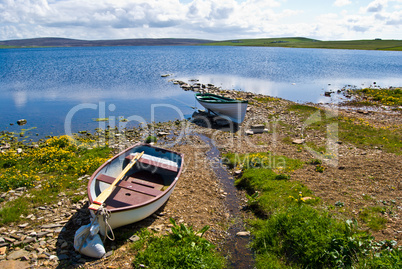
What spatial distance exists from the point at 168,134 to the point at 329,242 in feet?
51.9

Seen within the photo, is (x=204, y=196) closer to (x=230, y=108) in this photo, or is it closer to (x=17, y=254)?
(x=17, y=254)

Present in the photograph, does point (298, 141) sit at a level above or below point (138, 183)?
above

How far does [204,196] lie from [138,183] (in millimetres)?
3238

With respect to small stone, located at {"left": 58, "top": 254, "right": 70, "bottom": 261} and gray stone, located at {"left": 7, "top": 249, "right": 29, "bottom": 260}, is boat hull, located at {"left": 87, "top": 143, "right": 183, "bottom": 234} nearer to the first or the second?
small stone, located at {"left": 58, "top": 254, "right": 70, "bottom": 261}

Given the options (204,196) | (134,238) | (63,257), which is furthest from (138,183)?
(63,257)

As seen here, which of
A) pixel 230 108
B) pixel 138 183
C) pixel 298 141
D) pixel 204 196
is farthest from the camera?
pixel 230 108

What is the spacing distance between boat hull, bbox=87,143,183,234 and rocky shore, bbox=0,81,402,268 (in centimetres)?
80

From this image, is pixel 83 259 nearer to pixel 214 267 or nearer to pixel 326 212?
pixel 214 267

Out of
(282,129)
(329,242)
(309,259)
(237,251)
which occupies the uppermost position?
(282,129)

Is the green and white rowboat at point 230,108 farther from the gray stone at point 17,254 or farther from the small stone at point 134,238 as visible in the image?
the gray stone at point 17,254

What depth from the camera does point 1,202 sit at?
10617mm

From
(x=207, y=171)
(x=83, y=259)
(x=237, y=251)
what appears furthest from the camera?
(x=207, y=171)

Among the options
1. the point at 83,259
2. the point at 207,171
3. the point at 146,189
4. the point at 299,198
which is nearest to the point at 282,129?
the point at 207,171

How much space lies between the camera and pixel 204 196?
12.3 metres
